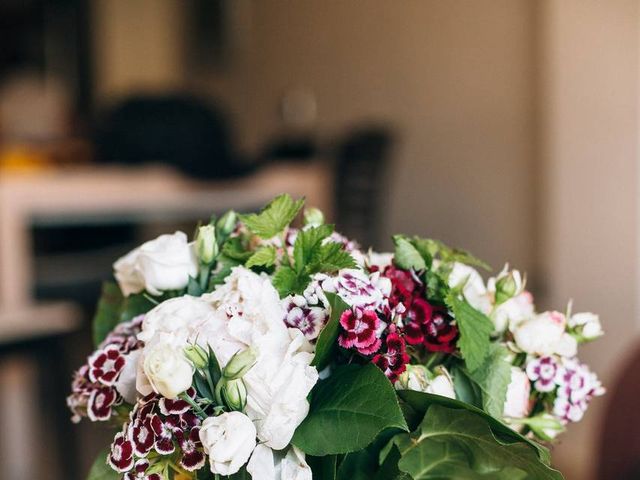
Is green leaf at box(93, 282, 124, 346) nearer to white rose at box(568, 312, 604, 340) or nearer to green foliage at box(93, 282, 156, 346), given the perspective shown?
green foliage at box(93, 282, 156, 346)

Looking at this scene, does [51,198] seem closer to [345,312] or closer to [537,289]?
[537,289]

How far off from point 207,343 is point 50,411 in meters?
2.68

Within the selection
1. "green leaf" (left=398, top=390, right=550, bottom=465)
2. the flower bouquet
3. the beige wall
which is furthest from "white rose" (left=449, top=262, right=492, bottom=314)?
the beige wall

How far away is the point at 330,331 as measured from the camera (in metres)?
0.51

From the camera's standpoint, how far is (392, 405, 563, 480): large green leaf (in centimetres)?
48

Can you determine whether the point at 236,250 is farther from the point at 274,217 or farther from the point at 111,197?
the point at 111,197

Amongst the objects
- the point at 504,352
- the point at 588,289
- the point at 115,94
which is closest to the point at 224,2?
the point at 115,94

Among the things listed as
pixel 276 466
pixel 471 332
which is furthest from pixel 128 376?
pixel 471 332

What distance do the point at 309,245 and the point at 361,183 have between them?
84.7 inches

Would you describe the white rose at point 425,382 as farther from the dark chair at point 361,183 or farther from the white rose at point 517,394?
the dark chair at point 361,183

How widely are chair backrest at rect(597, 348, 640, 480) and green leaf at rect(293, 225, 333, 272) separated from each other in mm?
787

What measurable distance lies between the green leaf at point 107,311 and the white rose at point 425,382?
0.29 meters

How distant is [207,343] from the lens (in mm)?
512

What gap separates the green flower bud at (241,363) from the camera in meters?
0.48
